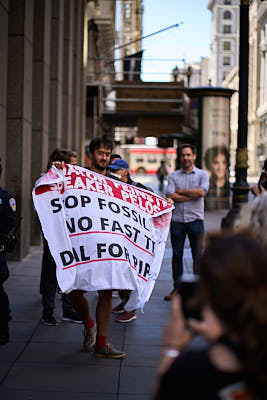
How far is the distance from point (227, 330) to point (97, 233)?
3.92 metres

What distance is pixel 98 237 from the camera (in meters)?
5.54

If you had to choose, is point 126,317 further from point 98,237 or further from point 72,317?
point 98,237

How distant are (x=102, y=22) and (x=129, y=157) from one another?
41.0 m

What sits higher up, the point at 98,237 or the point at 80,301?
the point at 98,237

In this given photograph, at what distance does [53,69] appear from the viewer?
1555 cm

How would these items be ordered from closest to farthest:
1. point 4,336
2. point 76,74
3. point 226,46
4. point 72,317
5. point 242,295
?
point 242,295
point 4,336
point 72,317
point 76,74
point 226,46

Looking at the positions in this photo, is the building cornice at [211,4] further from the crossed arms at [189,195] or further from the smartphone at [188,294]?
the smartphone at [188,294]

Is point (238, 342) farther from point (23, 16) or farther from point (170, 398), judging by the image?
point (23, 16)

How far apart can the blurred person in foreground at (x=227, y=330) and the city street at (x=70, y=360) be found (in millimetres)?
3031

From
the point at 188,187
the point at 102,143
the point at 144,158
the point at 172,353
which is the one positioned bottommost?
the point at 172,353

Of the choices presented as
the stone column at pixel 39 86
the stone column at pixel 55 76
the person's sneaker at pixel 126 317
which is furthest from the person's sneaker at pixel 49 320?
the stone column at pixel 55 76

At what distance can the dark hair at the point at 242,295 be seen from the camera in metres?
1.61

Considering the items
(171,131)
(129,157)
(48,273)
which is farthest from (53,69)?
(129,157)

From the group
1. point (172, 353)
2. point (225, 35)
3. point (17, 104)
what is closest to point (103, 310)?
point (172, 353)
